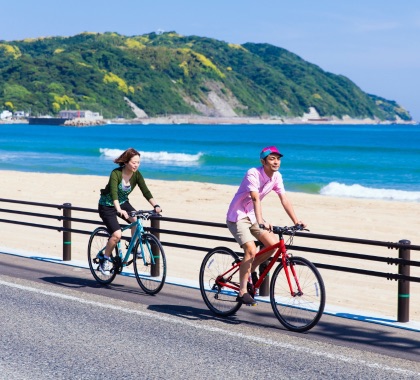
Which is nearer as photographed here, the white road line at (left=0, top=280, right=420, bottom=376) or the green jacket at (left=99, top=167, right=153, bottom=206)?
the white road line at (left=0, top=280, right=420, bottom=376)

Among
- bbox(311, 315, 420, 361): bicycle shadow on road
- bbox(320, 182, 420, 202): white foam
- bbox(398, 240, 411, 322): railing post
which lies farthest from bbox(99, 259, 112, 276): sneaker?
bbox(320, 182, 420, 202): white foam

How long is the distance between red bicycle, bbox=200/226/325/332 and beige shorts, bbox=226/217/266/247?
19cm

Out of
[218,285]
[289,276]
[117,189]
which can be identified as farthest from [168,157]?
[289,276]

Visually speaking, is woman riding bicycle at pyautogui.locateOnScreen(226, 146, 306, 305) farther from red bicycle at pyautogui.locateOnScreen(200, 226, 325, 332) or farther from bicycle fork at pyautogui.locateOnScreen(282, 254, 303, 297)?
bicycle fork at pyautogui.locateOnScreen(282, 254, 303, 297)

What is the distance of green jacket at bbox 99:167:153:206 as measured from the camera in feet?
31.8

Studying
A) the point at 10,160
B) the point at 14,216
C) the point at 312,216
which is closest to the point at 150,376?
the point at 14,216

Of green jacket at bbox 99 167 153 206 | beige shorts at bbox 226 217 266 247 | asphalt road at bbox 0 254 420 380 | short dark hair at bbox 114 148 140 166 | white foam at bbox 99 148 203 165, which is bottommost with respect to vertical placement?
asphalt road at bbox 0 254 420 380

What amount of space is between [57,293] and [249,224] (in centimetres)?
288

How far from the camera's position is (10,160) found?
2462 inches

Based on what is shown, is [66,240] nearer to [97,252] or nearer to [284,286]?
[97,252]

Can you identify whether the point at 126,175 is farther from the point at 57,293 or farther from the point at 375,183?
the point at 375,183

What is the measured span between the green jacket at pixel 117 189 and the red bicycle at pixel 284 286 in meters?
1.76

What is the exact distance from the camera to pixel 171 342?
732cm

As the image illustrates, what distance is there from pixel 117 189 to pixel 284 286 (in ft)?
9.39
